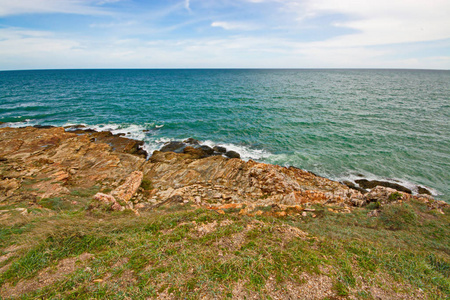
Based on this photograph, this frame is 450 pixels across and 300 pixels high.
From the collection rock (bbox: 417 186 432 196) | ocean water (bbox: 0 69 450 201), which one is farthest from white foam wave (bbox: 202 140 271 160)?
rock (bbox: 417 186 432 196)

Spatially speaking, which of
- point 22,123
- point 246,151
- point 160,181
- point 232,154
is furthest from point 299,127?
point 22,123

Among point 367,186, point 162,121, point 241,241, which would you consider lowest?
point 367,186

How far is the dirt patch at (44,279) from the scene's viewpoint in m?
6.01

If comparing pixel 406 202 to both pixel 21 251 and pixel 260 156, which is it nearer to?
pixel 260 156

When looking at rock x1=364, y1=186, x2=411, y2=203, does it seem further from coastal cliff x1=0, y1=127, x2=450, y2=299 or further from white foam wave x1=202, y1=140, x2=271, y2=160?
white foam wave x1=202, y1=140, x2=271, y2=160

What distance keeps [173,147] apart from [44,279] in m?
21.8

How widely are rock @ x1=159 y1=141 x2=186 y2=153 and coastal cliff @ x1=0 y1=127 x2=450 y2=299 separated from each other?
8.38 meters

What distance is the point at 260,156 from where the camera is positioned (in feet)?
85.6

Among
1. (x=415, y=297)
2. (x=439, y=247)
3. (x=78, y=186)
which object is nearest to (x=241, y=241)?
(x=415, y=297)

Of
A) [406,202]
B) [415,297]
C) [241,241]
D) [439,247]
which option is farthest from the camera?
[406,202]

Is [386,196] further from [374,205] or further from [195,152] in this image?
[195,152]

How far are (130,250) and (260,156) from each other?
813 inches

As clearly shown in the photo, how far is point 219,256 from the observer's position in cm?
749

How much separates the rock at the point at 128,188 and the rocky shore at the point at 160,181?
8 centimetres
